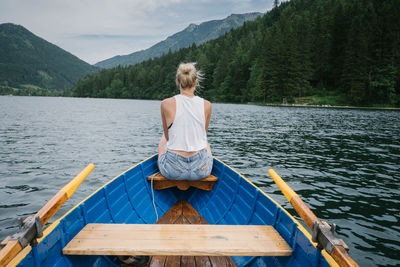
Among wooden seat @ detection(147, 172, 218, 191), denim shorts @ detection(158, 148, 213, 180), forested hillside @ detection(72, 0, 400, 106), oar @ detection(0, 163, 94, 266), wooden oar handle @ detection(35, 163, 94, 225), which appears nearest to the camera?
oar @ detection(0, 163, 94, 266)

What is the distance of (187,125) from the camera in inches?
148

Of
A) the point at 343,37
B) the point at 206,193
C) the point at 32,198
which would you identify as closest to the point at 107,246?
the point at 206,193

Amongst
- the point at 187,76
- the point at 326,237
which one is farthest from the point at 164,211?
the point at 326,237

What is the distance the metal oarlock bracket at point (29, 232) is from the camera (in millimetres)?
1791

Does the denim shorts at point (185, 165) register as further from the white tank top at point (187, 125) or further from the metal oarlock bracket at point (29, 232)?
the metal oarlock bracket at point (29, 232)

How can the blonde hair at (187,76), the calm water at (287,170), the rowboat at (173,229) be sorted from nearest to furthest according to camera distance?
the rowboat at (173,229)
the blonde hair at (187,76)
the calm water at (287,170)

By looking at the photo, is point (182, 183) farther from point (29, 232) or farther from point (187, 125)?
point (29, 232)

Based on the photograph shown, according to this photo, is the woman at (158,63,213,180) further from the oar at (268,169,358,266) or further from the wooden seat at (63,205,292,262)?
the oar at (268,169,358,266)

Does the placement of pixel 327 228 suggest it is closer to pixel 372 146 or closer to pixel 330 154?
pixel 330 154

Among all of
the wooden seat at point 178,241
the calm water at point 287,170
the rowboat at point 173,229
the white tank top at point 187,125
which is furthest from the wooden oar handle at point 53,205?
the calm water at point 287,170

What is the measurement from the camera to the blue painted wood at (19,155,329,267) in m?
2.25

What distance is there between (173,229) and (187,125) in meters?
1.60

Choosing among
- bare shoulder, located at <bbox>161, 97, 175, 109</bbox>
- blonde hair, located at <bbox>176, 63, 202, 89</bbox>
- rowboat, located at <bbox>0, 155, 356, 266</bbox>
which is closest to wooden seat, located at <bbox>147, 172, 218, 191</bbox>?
rowboat, located at <bbox>0, 155, 356, 266</bbox>

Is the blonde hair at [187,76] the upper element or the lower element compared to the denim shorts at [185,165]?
upper
